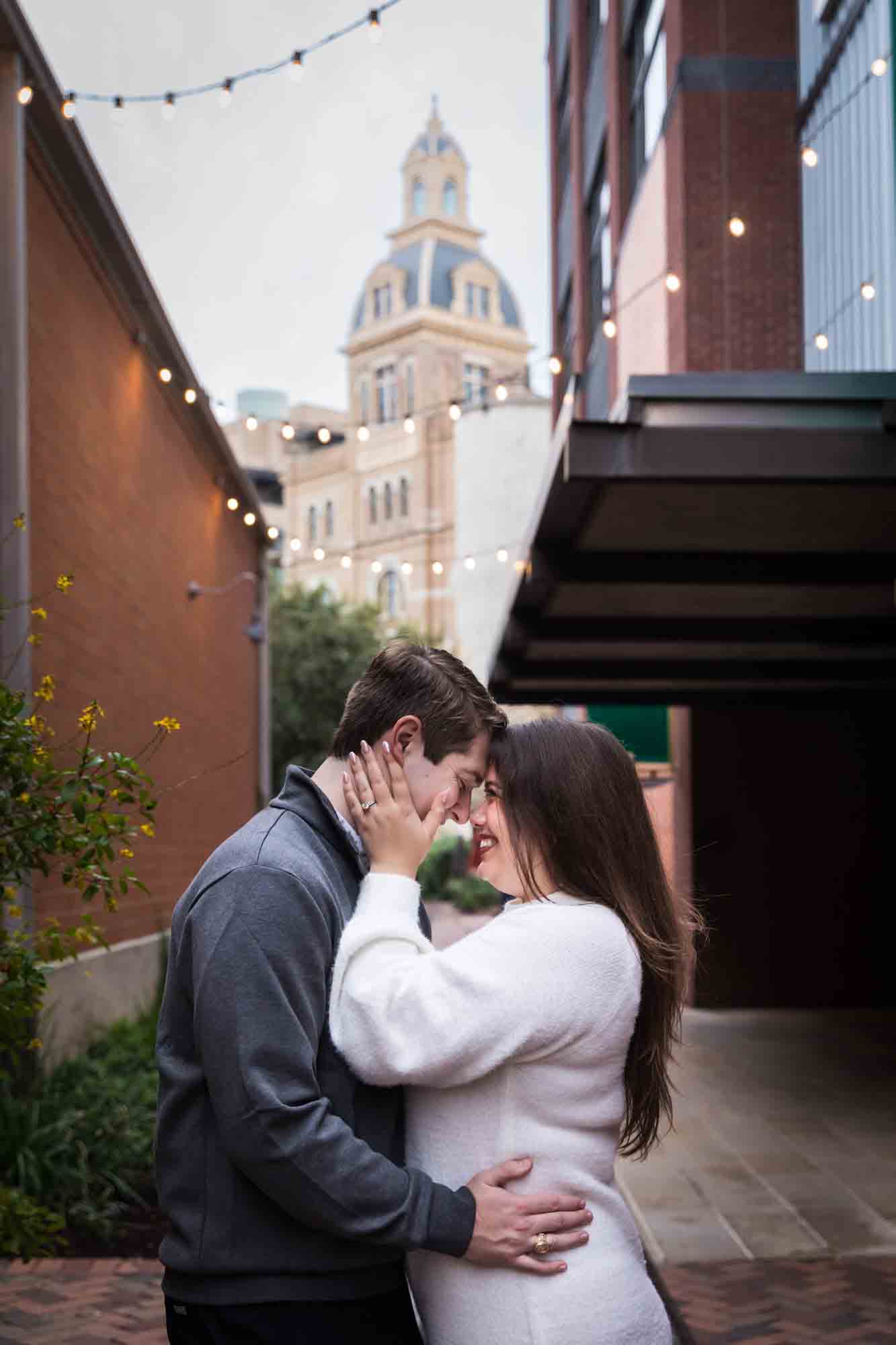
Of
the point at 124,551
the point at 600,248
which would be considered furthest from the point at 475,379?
the point at 124,551

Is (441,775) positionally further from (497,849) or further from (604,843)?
(604,843)

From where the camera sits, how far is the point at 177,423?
472 inches

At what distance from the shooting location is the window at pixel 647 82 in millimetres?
13070

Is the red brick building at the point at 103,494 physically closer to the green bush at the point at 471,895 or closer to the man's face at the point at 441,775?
the man's face at the point at 441,775

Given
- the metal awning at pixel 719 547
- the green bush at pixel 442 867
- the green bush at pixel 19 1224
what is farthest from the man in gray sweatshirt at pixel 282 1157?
the green bush at pixel 442 867

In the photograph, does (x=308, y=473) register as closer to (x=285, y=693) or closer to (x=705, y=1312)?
(x=285, y=693)

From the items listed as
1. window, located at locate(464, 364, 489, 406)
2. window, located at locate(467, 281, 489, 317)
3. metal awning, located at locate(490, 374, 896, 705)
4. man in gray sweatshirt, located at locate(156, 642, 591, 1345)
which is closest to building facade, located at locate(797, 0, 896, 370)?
metal awning, located at locate(490, 374, 896, 705)

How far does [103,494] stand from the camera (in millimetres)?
8922

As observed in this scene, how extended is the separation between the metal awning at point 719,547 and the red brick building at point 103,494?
2.13 meters

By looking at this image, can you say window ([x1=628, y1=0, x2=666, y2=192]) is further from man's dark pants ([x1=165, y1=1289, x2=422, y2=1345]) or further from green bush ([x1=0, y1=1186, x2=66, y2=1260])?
man's dark pants ([x1=165, y1=1289, x2=422, y2=1345])

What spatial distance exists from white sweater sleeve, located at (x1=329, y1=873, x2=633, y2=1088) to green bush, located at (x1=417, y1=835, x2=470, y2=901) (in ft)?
77.0

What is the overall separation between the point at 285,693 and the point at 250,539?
10.3 m

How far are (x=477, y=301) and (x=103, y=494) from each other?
4157cm

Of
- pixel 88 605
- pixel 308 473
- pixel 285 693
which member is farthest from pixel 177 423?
pixel 308 473
